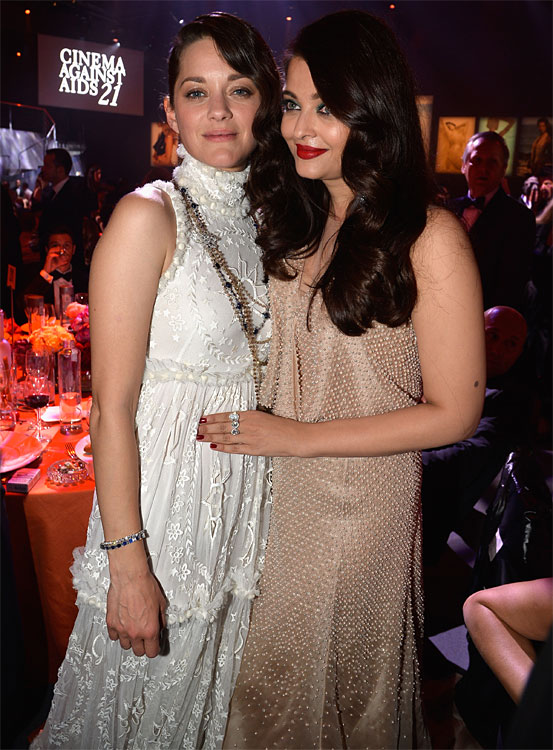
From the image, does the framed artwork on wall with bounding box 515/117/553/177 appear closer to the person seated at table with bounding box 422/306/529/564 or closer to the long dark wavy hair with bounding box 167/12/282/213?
the person seated at table with bounding box 422/306/529/564

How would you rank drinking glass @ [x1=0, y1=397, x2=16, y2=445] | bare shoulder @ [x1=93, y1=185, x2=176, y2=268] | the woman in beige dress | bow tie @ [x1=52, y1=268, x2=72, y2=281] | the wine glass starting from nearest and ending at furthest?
bare shoulder @ [x1=93, y1=185, x2=176, y2=268] < the woman in beige dress < drinking glass @ [x1=0, y1=397, x2=16, y2=445] < the wine glass < bow tie @ [x1=52, y1=268, x2=72, y2=281]

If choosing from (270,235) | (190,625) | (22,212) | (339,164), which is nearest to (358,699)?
(190,625)

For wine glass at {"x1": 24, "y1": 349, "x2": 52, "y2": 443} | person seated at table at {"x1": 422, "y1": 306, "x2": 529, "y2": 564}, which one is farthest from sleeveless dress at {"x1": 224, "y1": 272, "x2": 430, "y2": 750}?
wine glass at {"x1": 24, "y1": 349, "x2": 52, "y2": 443}

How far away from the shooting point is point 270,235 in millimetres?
1715

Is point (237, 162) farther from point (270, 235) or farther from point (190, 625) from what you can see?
point (190, 625)

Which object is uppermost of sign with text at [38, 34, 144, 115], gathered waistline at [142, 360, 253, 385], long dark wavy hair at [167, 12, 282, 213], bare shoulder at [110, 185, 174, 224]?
sign with text at [38, 34, 144, 115]

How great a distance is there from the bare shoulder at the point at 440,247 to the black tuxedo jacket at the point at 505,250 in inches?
133

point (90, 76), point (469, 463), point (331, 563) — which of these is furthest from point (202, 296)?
point (90, 76)

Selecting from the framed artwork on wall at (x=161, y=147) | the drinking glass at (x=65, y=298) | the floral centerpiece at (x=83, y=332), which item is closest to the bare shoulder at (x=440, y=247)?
the floral centerpiece at (x=83, y=332)

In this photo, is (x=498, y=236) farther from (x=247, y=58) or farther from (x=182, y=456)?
(x=182, y=456)

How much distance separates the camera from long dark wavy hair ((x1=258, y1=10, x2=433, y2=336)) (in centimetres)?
147

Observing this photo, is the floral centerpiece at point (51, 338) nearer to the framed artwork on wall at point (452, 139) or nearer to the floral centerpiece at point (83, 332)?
the floral centerpiece at point (83, 332)

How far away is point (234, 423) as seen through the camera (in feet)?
4.87

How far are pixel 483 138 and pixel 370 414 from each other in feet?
13.5
